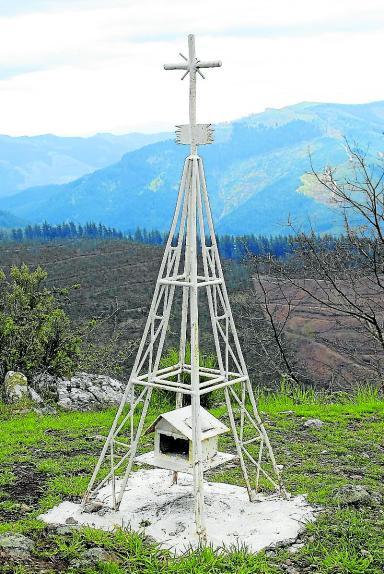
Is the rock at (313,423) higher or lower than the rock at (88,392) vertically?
higher

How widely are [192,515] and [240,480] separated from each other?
4.89 ft

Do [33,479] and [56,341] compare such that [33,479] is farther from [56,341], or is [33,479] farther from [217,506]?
[56,341]

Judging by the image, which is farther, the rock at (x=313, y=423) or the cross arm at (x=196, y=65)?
the rock at (x=313, y=423)

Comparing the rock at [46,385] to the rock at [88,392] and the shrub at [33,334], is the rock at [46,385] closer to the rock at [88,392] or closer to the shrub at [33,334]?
the rock at [88,392]

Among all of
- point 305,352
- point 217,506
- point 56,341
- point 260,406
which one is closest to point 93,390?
point 56,341

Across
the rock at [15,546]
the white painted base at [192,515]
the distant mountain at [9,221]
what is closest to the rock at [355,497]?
the white painted base at [192,515]

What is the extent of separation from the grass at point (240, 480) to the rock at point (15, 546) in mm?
91

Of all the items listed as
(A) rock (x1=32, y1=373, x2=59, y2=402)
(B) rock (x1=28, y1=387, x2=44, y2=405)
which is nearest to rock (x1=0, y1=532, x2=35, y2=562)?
(B) rock (x1=28, y1=387, x2=44, y2=405)

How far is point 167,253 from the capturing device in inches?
290

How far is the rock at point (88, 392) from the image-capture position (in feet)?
42.3

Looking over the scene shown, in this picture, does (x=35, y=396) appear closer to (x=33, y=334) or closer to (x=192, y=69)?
(x=33, y=334)

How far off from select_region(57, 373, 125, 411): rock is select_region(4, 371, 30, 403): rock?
675 mm

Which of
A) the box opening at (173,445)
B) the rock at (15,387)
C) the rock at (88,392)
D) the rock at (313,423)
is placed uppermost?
the box opening at (173,445)

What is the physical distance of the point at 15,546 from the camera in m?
6.18
